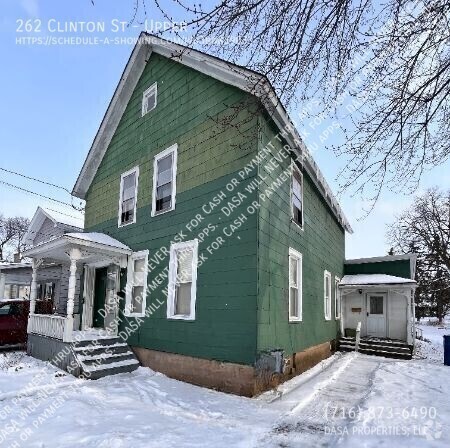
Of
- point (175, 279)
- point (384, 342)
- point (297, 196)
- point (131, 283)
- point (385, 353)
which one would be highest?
point (297, 196)

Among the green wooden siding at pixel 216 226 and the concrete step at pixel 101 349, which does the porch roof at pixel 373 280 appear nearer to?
the green wooden siding at pixel 216 226

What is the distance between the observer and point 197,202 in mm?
8516

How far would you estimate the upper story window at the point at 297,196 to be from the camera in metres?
9.81

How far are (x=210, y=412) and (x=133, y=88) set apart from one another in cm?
1050

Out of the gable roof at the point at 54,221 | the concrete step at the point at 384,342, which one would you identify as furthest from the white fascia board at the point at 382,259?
the gable roof at the point at 54,221

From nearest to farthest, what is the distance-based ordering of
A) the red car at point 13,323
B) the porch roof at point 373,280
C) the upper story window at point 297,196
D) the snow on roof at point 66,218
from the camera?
1. the upper story window at point 297,196
2. the red car at point 13,323
3. the porch roof at point 373,280
4. the snow on roof at point 66,218

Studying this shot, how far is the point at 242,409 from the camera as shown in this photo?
19.5 ft

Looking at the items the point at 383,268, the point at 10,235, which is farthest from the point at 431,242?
the point at 10,235

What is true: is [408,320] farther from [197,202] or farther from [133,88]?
[133,88]

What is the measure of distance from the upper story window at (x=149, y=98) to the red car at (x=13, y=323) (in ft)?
27.6

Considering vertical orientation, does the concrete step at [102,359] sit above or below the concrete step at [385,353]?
above

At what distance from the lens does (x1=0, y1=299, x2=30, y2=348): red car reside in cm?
1203

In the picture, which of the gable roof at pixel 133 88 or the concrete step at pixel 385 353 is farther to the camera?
the concrete step at pixel 385 353

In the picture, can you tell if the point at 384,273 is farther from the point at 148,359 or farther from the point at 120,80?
the point at 120,80
